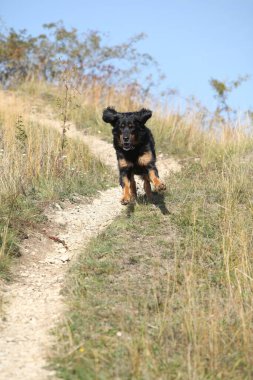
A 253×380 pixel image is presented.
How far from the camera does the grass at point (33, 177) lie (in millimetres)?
6395

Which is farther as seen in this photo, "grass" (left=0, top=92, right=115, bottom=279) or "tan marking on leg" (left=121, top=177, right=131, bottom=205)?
"tan marking on leg" (left=121, top=177, right=131, bottom=205)

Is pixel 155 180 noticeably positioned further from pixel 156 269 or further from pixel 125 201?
pixel 156 269

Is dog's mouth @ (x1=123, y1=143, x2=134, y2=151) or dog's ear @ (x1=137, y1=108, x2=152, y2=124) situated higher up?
dog's ear @ (x1=137, y1=108, x2=152, y2=124)

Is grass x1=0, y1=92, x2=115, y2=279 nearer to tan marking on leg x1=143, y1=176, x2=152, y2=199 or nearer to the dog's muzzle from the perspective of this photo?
tan marking on leg x1=143, y1=176, x2=152, y2=199

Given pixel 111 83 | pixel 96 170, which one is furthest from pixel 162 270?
pixel 111 83

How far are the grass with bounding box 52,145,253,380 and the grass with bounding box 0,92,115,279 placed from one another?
0.98 m

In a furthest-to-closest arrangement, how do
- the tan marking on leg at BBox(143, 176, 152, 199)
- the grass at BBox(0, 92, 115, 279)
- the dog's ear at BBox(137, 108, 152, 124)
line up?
the tan marking on leg at BBox(143, 176, 152, 199)
the dog's ear at BBox(137, 108, 152, 124)
the grass at BBox(0, 92, 115, 279)

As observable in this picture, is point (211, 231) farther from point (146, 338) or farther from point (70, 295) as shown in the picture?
point (146, 338)

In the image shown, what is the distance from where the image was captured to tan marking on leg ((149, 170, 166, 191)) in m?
6.47

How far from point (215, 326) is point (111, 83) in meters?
11.9

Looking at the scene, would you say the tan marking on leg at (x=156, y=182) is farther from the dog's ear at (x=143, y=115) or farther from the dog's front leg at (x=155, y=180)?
the dog's ear at (x=143, y=115)

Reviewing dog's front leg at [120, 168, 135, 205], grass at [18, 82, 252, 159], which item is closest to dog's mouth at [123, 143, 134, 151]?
dog's front leg at [120, 168, 135, 205]

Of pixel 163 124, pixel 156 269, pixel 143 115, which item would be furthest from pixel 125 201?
pixel 163 124

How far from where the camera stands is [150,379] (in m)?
3.69
